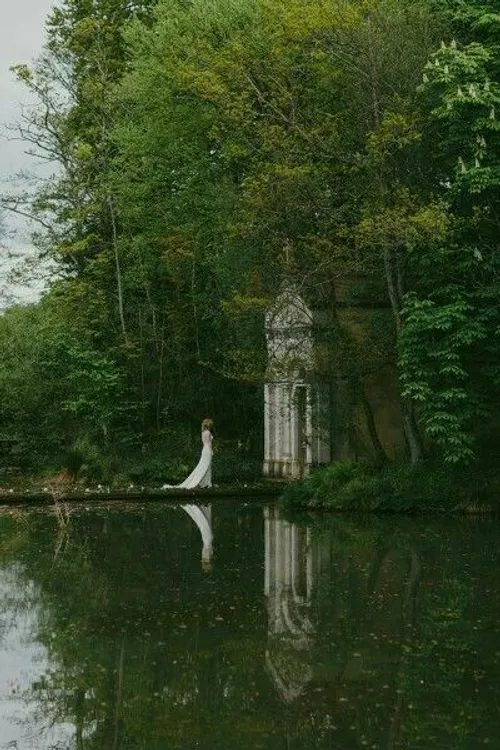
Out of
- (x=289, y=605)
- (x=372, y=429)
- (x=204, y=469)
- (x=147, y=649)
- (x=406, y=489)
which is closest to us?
(x=147, y=649)

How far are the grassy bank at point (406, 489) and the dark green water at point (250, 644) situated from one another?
Result: 18.7 feet

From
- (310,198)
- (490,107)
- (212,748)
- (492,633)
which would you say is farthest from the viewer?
(310,198)

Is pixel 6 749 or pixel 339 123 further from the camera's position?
pixel 339 123

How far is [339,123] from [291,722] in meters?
21.1

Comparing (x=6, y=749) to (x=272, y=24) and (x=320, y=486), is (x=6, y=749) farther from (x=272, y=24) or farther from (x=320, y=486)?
(x=272, y=24)

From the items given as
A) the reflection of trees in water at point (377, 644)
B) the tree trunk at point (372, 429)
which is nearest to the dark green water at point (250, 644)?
the reflection of trees in water at point (377, 644)

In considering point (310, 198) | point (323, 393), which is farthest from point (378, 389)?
point (310, 198)

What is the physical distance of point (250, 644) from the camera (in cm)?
1191

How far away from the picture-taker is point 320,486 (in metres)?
28.1

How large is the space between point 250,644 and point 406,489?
50.5 feet

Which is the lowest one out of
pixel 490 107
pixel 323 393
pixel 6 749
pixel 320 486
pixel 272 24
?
pixel 6 749

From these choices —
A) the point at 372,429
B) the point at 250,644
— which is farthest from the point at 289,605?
the point at 372,429

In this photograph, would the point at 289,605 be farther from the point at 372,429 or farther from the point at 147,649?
the point at 372,429

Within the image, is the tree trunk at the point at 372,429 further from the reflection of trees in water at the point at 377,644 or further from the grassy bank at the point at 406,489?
the reflection of trees in water at the point at 377,644
